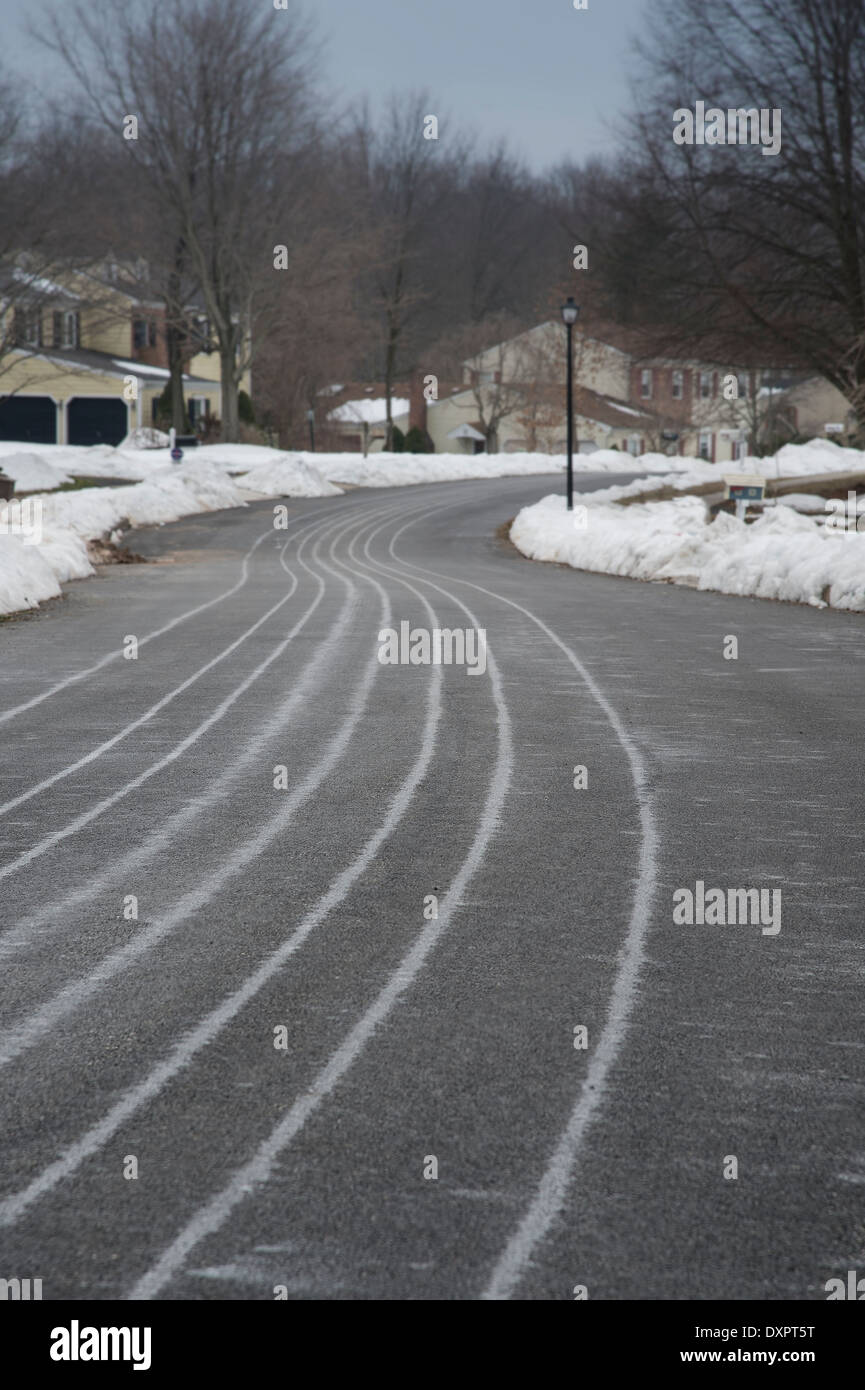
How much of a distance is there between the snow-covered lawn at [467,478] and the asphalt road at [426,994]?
8367 millimetres

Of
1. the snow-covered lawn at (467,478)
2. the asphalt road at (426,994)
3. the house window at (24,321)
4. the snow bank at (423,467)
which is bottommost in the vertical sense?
the asphalt road at (426,994)

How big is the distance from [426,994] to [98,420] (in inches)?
2101

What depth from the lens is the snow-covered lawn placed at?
1891cm

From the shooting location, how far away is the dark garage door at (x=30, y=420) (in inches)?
2108

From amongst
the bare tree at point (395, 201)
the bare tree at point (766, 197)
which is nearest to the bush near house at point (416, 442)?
the bare tree at point (395, 201)

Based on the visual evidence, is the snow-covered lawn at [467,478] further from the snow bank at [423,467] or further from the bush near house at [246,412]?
the bush near house at [246,412]

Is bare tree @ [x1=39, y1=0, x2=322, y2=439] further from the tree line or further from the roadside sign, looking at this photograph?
the roadside sign

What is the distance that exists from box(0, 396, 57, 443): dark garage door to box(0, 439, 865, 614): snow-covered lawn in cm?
479

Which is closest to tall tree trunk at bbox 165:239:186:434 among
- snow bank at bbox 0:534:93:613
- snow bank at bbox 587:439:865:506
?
snow bank at bbox 587:439:865:506

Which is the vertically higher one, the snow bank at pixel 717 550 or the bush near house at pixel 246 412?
the bush near house at pixel 246 412

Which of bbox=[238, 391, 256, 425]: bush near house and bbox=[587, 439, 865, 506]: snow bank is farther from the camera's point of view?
bbox=[238, 391, 256, 425]: bush near house

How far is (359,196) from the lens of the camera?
188ft
